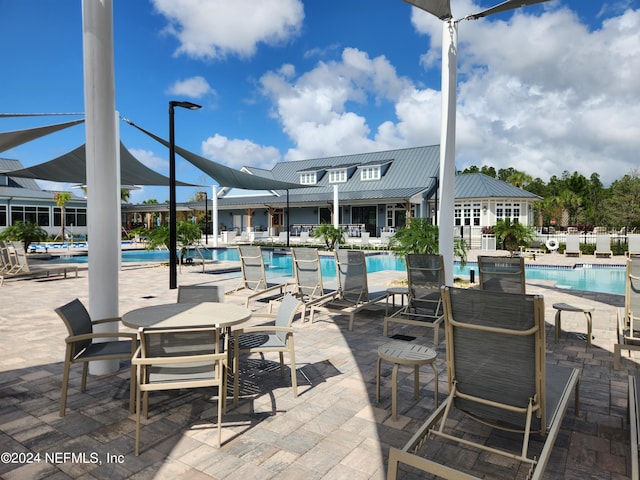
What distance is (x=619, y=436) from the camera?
112 inches

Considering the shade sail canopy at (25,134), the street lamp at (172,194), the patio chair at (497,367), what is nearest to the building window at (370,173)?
the street lamp at (172,194)

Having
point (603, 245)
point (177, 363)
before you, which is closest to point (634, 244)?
point (603, 245)

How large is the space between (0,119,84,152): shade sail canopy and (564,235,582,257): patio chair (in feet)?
63.5

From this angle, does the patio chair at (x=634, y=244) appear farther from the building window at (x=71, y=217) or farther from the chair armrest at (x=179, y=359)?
the building window at (x=71, y=217)

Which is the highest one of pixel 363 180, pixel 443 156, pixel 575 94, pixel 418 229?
pixel 575 94

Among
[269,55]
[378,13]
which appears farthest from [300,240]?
[378,13]

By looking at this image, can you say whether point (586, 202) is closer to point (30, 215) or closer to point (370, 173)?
point (370, 173)

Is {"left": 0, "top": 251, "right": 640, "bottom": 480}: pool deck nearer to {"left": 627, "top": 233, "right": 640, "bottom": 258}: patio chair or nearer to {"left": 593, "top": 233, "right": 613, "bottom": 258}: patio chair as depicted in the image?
{"left": 593, "top": 233, "right": 613, "bottom": 258}: patio chair

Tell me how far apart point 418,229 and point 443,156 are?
3057 mm

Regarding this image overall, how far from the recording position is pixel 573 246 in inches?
731

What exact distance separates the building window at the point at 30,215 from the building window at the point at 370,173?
24029mm

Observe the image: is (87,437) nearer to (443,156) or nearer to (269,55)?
(443,156)

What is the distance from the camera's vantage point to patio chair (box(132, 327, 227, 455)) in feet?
8.79

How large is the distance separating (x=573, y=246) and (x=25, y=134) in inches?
799
